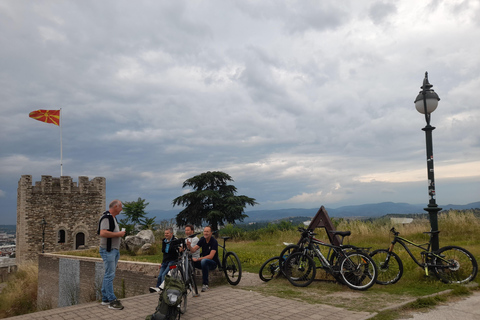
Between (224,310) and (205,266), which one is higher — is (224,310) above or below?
below

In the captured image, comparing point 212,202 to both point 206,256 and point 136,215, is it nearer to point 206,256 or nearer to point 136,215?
point 136,215

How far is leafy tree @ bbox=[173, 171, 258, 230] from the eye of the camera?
3281 centimetres

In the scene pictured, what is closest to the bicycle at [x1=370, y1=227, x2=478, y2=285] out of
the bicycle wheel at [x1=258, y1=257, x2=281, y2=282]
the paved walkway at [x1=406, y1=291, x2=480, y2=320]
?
the paved walkway at [x1=406, y1=291, x2=480, y2=320]

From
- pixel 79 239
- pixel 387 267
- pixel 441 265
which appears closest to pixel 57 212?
pixel 79 239

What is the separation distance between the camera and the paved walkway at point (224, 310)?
6090 millimetres

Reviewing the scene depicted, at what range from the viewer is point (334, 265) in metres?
8.07

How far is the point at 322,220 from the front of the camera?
9.61 meters

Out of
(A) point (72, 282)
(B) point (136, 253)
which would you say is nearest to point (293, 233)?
(B) point (136, 253)

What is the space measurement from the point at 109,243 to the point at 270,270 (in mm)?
4188

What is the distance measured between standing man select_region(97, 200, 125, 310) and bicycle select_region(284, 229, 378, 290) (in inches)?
149

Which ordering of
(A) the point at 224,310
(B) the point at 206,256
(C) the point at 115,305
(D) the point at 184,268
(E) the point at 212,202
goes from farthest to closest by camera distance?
1. (E) the point at 212,202
2. (B) the point at 206,256
3. (D) the point at 184,268
4. (C) the point at 115,305
5. (A) the point at 224,310

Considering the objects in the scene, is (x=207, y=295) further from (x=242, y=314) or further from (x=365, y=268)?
(x=365, y=268)

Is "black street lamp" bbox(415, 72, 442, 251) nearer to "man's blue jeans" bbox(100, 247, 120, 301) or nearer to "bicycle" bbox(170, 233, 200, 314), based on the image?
"bicycle" bbox(170, 233, 200, 314)

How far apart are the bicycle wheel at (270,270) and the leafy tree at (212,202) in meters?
22.8
